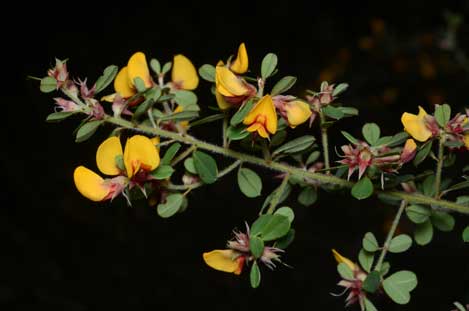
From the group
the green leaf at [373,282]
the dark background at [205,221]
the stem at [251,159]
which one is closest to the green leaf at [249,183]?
the stem at [251,159]

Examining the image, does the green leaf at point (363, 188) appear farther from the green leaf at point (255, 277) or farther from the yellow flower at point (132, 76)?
the yellow flower at point (132, 76)

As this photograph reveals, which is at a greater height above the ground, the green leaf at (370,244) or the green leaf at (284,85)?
the green leaf at (284,85)

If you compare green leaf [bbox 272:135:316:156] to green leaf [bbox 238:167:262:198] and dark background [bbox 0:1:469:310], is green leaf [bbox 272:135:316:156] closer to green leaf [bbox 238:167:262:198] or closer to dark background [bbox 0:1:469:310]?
green leaf [bbox 238:167:262:198]

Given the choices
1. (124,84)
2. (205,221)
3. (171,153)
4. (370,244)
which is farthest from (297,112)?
(205,221)

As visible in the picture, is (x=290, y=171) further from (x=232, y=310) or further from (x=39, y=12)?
(x=39, y=12)

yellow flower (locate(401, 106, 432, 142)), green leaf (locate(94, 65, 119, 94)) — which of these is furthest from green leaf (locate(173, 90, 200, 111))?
yellow flower (locate(401, 106, 432, 142))

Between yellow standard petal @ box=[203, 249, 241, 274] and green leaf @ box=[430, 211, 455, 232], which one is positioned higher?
yellow standard petal @ box=[203, 249, 241, 274]
